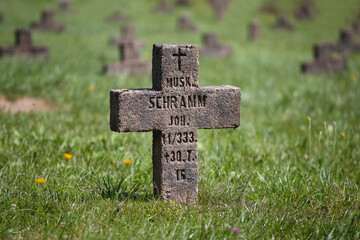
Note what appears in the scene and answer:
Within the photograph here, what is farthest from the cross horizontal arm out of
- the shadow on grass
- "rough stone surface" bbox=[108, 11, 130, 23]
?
"rough stone surface" bbox=[108, 11, 130, 23]

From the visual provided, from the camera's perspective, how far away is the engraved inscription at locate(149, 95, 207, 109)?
12.0 feet

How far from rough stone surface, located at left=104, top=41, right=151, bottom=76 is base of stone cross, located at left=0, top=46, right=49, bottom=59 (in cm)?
230

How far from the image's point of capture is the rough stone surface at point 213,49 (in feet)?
54.8

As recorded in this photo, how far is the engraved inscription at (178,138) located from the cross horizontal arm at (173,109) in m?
0.07

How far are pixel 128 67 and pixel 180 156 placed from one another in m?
8.29

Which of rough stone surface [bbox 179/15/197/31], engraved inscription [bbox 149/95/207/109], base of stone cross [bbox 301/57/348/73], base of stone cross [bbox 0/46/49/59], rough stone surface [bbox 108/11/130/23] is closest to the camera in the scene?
engraved inscription [bbox 149/95/207/109]

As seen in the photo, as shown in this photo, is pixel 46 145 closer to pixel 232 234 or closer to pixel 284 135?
pixel 232 234

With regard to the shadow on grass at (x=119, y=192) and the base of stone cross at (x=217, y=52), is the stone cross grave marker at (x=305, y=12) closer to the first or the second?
the base of stone cross at (x=217, y=52)

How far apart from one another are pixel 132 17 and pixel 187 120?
26.8 m

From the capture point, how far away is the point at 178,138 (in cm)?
378

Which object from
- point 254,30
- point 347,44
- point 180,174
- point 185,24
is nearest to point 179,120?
point 180,174

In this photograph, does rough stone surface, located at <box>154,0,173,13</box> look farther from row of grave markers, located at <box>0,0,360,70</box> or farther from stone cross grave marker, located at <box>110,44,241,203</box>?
stone cross grave marker, located at <box>110,44,241,203</box>

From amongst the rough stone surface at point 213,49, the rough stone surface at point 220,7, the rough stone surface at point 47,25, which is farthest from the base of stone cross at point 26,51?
the rough stone surface at point 220,7

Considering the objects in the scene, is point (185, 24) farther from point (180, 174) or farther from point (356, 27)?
point (180, 174)
